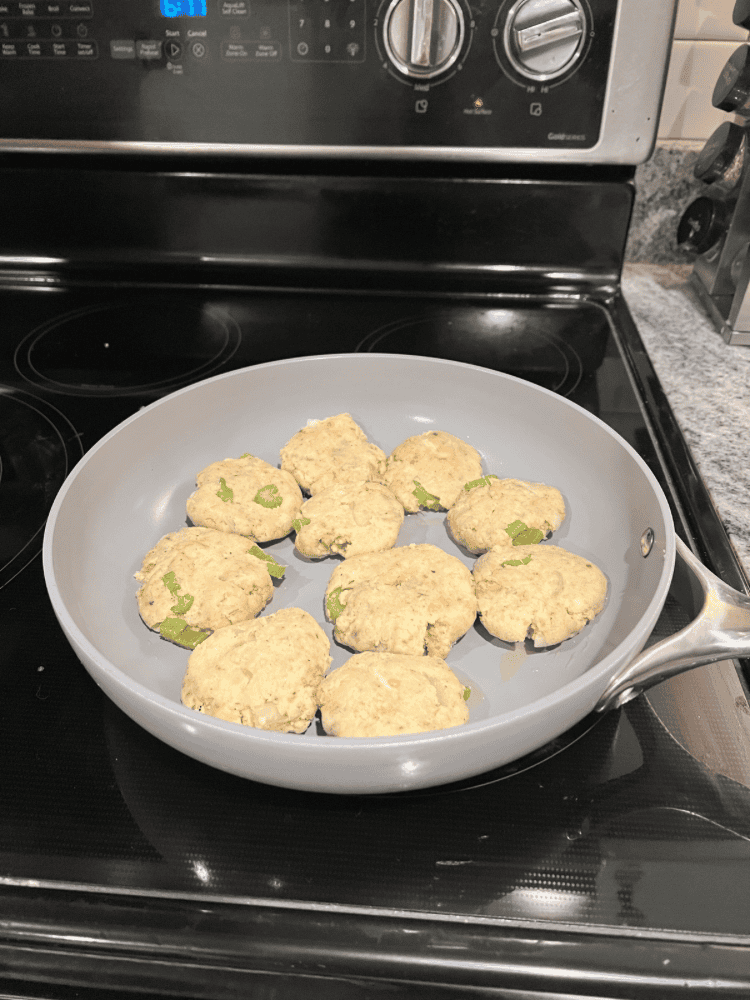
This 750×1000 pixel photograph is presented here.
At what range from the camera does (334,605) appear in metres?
0.70

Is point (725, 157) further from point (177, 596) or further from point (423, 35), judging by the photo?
point (177, 596)

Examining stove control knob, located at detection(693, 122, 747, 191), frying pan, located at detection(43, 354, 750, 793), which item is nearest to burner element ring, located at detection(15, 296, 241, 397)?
frying pan, located at detection(43, 354, 750, 793)

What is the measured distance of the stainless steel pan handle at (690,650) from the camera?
54cm

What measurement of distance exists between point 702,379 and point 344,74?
2.16 ft

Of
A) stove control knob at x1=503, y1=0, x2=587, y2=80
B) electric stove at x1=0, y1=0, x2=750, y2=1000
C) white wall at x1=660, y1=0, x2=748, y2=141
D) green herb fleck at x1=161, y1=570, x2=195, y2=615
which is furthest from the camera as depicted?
white wall at x1=660, y1=0, x2=748, y2=141

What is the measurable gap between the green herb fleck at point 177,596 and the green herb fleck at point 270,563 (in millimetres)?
88

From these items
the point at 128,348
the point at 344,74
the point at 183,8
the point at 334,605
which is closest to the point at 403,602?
the point at 334,605

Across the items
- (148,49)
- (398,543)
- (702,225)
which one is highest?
(148,49)

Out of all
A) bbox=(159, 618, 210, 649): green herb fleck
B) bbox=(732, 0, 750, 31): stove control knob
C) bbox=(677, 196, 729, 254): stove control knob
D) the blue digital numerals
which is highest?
bbox=(732, 0, 750, 31): stove control knob

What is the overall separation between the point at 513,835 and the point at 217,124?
1019 mm

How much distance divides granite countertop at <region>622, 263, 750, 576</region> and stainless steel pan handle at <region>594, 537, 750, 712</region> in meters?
0.15

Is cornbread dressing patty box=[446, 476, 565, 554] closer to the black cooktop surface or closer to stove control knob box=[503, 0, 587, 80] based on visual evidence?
the black cooktop surface

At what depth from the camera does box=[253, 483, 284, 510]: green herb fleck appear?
801 mm

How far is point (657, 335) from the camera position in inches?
43.5
